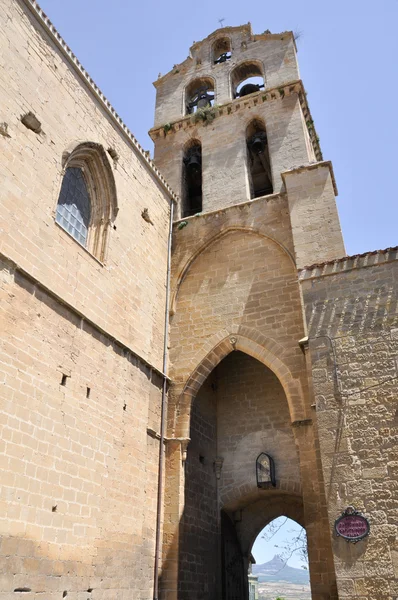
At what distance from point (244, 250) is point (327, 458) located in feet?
17.8

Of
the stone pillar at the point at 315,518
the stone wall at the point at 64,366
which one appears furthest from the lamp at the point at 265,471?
the stone wall at the point at 64,366

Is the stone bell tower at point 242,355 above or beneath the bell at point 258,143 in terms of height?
beneath

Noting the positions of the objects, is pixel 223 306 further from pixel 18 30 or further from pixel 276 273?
pixel 18 30

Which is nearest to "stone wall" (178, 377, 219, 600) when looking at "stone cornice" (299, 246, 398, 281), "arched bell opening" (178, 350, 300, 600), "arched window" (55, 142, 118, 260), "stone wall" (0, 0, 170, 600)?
"arched bell opening" (178, 350, 300, 600)

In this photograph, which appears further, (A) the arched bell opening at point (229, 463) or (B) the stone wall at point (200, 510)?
(A) the arched bell opening at point (229, 463)

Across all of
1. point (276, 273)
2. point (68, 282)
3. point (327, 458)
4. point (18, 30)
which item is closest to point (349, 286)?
point (327, 458)

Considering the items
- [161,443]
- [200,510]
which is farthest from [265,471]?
[161,443]

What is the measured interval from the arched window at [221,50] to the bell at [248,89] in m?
1.71

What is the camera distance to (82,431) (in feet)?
21.5

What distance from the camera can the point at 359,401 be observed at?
608 cm

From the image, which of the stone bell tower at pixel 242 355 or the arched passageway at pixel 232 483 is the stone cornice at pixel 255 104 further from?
the arched passageway at pixel 232 483

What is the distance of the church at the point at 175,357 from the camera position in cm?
568

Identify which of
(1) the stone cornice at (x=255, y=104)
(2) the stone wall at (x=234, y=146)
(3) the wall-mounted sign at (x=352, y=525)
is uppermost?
(1) the stone cornice at (x=255, y=104)

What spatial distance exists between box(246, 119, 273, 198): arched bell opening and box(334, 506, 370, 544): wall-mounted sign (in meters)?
7.99
